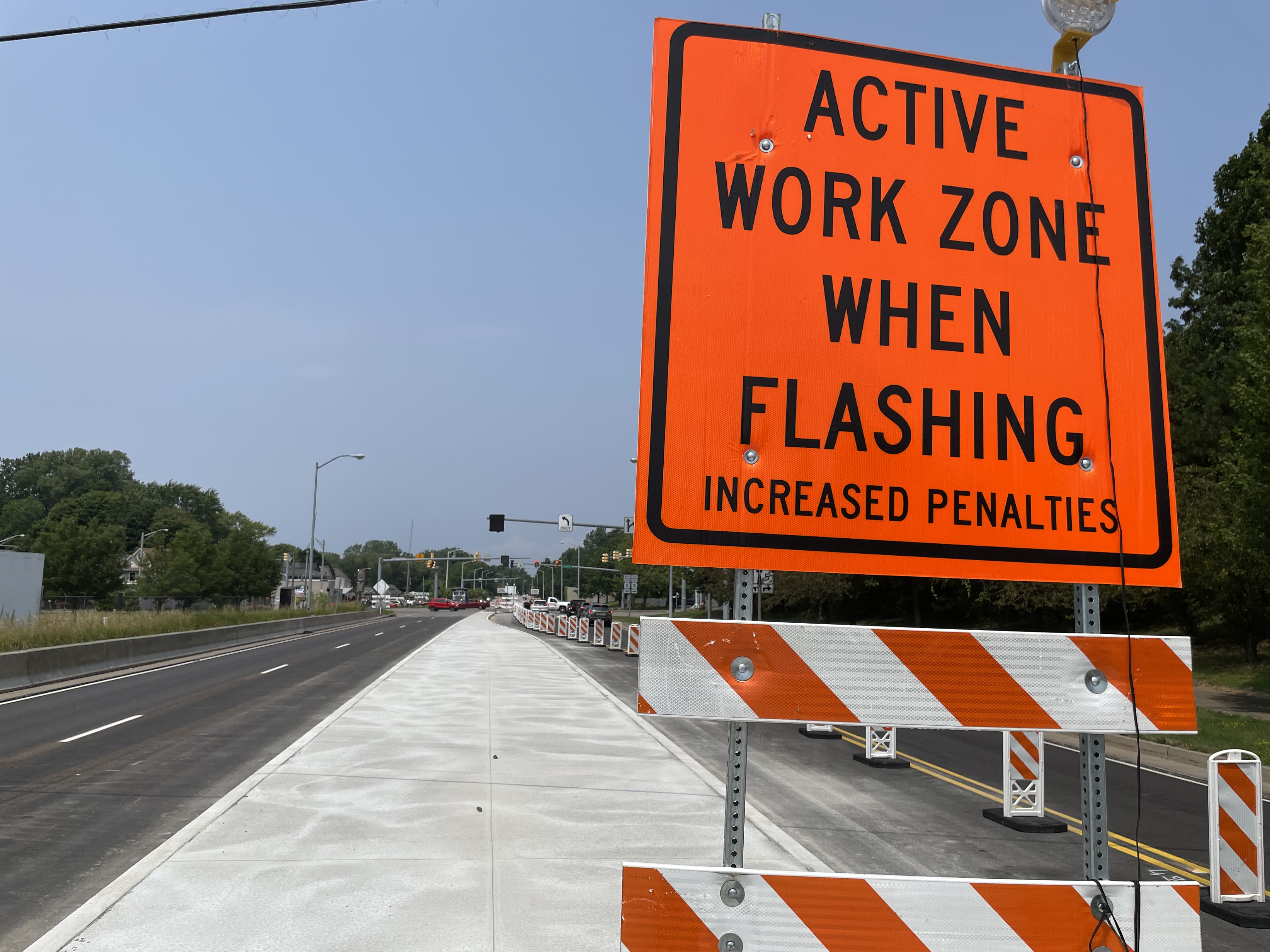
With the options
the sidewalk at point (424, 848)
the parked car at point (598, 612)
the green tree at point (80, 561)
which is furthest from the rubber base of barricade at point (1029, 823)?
the green tree at point (80, 561)

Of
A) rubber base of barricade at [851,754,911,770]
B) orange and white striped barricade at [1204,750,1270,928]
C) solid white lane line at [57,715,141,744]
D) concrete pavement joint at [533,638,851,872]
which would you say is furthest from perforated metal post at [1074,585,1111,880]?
solid white lane line at [57,715,141,744]

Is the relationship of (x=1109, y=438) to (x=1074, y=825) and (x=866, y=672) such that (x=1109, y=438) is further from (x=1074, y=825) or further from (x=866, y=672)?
(x=1074, y=825)

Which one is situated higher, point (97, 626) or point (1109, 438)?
point (1109, 438)

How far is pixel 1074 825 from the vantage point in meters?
10.0

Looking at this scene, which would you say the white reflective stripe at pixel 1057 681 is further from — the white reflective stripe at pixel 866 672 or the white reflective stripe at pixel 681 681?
the white reflective stripe at pixel 681 681

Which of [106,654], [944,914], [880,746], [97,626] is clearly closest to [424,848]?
[944,914]

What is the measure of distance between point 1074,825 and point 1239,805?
117 inches

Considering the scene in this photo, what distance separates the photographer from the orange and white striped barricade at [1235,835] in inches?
285

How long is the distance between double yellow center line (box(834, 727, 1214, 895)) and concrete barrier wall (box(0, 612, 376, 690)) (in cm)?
1733

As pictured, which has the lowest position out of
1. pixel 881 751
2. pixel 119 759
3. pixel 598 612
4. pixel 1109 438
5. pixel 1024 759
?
pixel 119 759

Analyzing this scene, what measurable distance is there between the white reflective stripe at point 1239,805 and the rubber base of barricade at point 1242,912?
482mm

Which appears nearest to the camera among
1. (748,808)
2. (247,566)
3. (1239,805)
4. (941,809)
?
(1239,805)

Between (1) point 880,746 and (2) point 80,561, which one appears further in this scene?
(2) point 80,561

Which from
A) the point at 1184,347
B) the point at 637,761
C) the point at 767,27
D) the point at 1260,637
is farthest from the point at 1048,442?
the point at 1184,347
